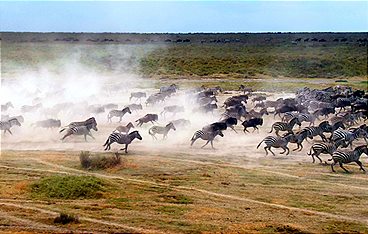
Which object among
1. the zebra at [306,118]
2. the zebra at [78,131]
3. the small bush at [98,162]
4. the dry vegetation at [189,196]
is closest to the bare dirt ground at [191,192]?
the dry vegetation at [189,196]

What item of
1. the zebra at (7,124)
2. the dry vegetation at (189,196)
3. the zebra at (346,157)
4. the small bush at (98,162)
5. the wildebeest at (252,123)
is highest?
the wildebeest at (252,123)

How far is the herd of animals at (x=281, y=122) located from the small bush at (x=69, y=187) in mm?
5451

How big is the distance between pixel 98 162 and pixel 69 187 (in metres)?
3.49

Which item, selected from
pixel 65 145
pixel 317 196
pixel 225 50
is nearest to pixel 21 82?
pixel 65 145

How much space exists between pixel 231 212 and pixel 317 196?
10.9ft

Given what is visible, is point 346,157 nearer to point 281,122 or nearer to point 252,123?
point 281,122

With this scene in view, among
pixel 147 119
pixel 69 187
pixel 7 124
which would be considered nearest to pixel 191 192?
pixel 69 187

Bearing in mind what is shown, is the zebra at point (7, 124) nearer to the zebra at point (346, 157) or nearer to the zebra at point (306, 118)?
the zebra at point (306, 118)

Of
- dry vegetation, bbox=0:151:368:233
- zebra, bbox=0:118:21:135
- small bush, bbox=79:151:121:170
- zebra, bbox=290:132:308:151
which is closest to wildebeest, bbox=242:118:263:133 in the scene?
zebra, bbox=290:132:308:151

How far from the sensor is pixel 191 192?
19328 millimetres

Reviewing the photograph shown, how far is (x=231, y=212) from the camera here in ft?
56.5

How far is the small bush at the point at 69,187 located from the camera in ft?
61.8

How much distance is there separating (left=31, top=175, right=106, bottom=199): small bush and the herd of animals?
17.9 feet

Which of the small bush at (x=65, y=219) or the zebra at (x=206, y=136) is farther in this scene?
the zebra at (x=206, y=136)
